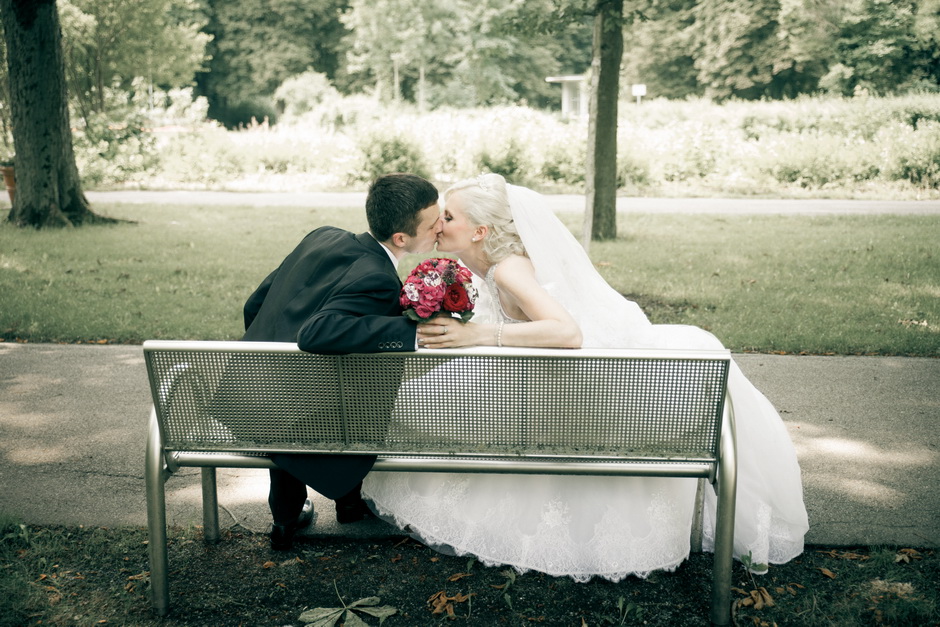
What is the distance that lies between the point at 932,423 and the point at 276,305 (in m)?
3.67

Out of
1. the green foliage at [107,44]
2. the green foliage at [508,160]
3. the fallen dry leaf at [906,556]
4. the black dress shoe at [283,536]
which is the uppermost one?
the green foliage at [107,44]

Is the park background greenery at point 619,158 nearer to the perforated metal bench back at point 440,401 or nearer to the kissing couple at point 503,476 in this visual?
the kissing couple at point 503,476

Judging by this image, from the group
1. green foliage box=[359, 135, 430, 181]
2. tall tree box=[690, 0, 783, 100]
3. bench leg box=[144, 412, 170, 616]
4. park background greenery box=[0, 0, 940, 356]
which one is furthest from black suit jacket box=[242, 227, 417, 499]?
tall tree box=[690, 0, 783, 100]

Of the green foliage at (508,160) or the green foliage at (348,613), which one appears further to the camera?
the green foliage at (508,160)

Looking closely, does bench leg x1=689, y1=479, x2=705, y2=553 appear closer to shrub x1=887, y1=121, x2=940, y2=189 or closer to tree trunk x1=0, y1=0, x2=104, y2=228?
tree trunk x1=0, y1=0, x2=104, y2=228

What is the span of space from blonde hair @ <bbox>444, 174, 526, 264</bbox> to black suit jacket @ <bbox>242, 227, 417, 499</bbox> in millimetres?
424

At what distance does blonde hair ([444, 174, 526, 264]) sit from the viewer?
3238 millimetres

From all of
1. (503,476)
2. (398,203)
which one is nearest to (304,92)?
(398,203)

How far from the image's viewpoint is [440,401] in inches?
106

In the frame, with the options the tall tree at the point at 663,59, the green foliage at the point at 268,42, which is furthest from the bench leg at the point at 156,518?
the green foliage at the point at 268,42

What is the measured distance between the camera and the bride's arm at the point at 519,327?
2.68 metres

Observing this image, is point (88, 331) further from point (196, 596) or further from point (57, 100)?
point (57, 100)

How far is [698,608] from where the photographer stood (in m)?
2.82

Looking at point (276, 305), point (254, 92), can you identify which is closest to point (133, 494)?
→ point (276, 305)
